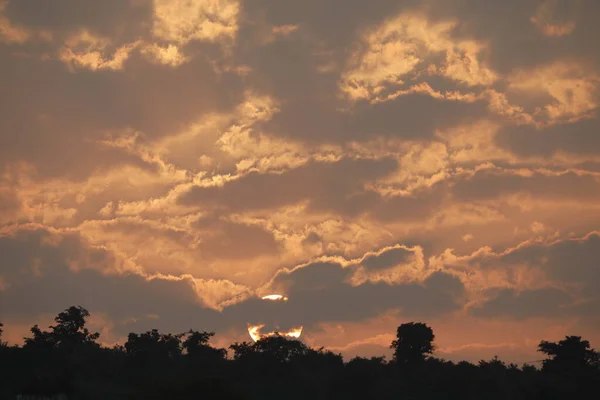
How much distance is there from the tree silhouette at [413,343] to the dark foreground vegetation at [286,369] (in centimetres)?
17

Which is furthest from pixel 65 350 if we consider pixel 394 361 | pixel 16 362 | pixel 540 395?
pixel 540 395

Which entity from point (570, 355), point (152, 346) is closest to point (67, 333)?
point (152, 346)

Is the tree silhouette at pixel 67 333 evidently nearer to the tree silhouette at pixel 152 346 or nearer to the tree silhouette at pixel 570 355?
the tree silhouette at pixel 152 346

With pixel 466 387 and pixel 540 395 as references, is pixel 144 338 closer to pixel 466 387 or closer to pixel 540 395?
pixel 466 387

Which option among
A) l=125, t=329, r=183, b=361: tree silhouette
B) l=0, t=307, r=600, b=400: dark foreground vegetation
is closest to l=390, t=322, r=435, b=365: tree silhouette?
l=0, t=307, r=600, b=400: dark foreground vegetation

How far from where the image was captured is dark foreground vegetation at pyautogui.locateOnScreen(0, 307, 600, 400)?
103 metres

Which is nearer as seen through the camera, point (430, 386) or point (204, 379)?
point (204, 379)

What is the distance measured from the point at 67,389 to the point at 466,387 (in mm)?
53310

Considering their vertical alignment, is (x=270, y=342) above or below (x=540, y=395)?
above

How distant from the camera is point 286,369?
112000 mm

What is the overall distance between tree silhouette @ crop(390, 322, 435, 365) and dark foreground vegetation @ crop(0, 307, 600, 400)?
0.55ft

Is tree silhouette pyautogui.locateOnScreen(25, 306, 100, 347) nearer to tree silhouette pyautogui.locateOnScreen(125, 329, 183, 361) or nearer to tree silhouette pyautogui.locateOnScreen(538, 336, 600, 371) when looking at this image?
tree silhouette pyautogui.locateOnScreen(125, 329, 183, 361)

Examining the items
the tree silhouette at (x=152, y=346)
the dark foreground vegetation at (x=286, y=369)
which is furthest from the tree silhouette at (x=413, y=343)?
the tree silhouette at (x=152, y=346)

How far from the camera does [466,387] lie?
10544cm
